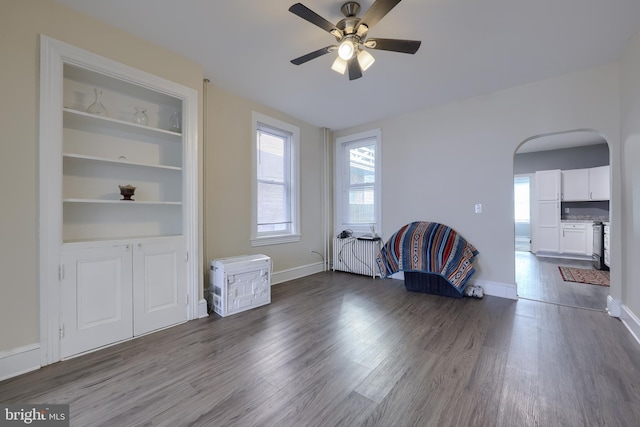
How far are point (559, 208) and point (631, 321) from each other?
4870mm

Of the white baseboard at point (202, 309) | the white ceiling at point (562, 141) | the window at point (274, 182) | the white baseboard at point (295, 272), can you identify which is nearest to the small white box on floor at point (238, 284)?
the white baseboard at point (202, 309)

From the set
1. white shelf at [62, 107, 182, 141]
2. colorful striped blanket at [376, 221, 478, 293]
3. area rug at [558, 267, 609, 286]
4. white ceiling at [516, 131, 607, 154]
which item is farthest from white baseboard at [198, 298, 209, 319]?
white ceiling at [516, 131, 607, 154]

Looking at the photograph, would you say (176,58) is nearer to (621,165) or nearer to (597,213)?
(621,165)

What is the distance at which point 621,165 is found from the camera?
266cm

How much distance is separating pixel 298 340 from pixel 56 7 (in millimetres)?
3198

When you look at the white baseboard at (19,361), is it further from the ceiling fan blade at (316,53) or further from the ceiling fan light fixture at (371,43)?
the ceiling fan light fixture at (371,43)

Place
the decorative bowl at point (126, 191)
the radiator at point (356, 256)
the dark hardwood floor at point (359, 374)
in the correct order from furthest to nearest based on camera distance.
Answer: the radiator at point (356, 256) < the decorative bowl at point (126, 191) < the dark hardwood floor at point (359, 374)

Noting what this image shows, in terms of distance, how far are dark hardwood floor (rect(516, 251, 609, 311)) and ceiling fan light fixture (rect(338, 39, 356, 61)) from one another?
11.7 feet

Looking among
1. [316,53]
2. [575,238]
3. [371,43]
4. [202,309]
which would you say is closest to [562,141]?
[575,238]

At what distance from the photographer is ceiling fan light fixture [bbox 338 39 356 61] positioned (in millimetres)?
1989

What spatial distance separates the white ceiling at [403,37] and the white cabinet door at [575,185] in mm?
4439

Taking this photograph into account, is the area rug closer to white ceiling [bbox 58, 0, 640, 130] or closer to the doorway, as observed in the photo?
the doorway

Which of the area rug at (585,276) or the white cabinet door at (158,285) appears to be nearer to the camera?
the white cabinet door at (158,285)

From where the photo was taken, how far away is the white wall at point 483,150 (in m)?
2.88
